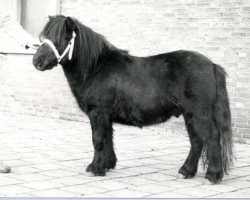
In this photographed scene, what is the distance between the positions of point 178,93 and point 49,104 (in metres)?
6.33

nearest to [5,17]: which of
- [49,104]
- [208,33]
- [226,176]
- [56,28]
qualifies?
[56,28]

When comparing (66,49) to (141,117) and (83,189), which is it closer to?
(141,117)

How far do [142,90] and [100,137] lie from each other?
2.41 feet

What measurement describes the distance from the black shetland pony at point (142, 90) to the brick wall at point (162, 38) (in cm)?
304

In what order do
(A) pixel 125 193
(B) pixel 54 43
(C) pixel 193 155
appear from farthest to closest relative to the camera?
(C) pixel 193 155 → (B) pixel 54 43 → (A) pixel 125 193

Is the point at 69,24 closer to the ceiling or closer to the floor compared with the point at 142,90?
closer to the ceiling

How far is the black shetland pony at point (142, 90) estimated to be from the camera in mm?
5820

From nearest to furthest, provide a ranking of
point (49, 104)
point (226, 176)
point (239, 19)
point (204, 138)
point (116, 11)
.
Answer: point (204, 138), point (226, 176), point (239, 19), point (116, 11), point (49, 104)

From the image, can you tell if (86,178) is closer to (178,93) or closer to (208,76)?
(178,93)

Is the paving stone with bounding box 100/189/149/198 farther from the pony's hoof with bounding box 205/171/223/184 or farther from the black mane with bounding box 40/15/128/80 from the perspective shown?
the black mane with bounding box 40/15/128/80

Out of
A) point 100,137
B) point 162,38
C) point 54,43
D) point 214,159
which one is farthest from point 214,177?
point 162,38

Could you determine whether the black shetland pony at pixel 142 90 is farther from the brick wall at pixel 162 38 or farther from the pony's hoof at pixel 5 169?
the brick wall at pixel 162 38

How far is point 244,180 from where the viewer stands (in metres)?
6.06

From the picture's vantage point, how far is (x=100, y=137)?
6.06m
